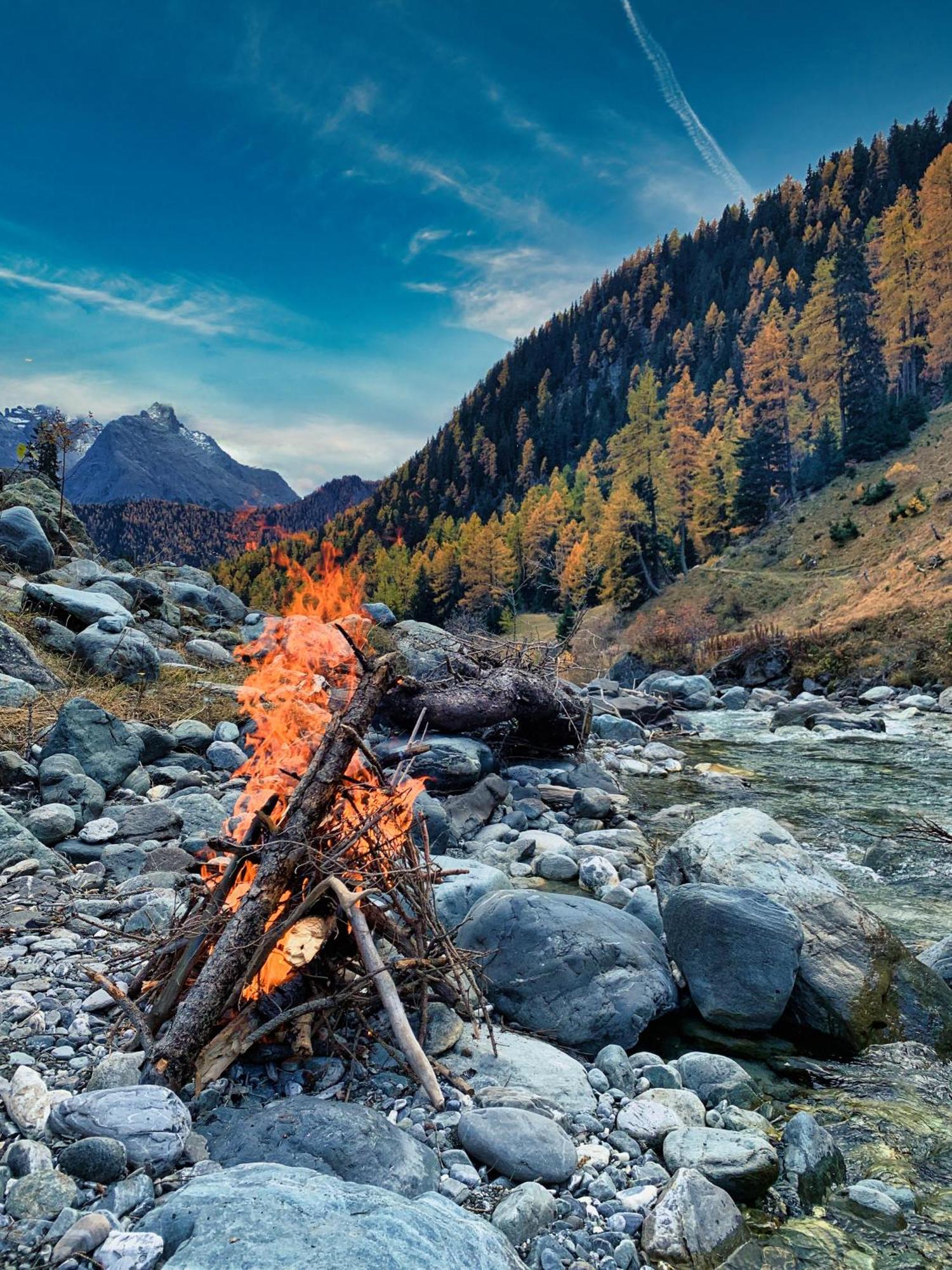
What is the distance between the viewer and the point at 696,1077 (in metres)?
4.12

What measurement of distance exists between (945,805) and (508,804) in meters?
6.44

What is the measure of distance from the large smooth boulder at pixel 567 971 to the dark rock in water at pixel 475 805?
12.3 feet

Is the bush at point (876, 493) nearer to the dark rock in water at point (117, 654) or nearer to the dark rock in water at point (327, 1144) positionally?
the dark rock in water at point (117, 654)

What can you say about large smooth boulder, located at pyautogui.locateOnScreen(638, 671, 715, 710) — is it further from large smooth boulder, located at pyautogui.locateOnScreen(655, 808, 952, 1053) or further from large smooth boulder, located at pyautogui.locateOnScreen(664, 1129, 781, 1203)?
large smooth boulder, located at pyautogui.locateOnScreen(664, 1129, 781, 1203)

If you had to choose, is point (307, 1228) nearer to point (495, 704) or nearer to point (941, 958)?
point (941, 958)

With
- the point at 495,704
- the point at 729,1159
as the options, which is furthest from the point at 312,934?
the point at 495,704

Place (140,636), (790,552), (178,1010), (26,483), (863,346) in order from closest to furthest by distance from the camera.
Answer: (178,1010) → (140,636) → (26,483) → (790,552) → (863,346)

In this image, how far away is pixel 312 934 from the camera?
12.6 ft

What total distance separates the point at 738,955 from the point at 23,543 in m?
17.7

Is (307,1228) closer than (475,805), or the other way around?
(307,1228)

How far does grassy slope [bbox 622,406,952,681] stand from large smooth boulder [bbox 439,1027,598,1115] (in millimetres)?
22390

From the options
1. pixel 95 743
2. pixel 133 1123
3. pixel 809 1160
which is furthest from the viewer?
pixel 95 743

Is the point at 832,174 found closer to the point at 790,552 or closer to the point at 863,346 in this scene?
the point at 863,346

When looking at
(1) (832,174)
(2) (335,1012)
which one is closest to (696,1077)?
(2) (335,1012)
